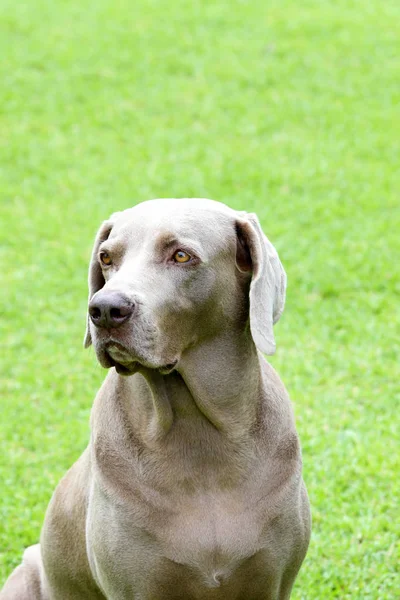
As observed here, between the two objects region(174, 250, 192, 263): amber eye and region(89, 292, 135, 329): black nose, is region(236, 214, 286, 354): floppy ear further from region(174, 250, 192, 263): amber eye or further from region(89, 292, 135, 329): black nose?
region(89, 292, 135, 329): black nose

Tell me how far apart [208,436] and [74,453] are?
7.92 feet

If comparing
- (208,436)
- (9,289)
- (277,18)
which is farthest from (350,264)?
(277,18)

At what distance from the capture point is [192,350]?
12.4ft

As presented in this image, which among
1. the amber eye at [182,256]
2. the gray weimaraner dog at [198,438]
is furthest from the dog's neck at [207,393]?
the amber eye at [182,256]

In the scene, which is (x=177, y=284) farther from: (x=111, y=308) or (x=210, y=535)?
(x=210, y=535)

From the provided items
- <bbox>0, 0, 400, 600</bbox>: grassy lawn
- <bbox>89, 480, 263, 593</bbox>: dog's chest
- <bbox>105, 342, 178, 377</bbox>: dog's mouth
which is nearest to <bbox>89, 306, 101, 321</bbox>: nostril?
<bbox>105, 342, 178, 377</bbox>: dog's mouth

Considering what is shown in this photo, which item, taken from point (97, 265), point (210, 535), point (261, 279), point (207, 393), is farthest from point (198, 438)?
point (97, 265)

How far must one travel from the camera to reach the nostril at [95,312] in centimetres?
337

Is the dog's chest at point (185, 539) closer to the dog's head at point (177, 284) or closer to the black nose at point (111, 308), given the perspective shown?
the dog's head at point (177, 284)

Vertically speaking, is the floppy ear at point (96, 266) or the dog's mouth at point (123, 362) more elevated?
the floppy ear at point (96, 266)

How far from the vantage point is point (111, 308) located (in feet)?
11.0

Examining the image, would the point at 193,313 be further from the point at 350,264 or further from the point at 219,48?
the point at 219,48

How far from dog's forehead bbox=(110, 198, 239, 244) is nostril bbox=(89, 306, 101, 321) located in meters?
0.41

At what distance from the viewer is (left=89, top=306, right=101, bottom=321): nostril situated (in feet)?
11.0
